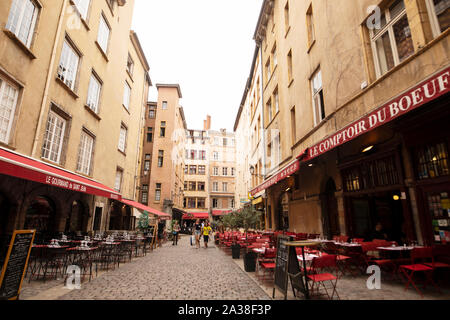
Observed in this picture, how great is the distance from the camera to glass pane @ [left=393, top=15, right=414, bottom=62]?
18.5ft

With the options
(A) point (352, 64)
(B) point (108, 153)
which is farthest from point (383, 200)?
(B) point (108, 153)

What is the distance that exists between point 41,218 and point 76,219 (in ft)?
8.17

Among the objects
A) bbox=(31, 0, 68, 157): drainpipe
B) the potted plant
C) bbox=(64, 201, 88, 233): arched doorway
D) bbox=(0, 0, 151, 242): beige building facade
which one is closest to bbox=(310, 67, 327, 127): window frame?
the potted plant

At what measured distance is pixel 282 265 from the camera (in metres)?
4.53

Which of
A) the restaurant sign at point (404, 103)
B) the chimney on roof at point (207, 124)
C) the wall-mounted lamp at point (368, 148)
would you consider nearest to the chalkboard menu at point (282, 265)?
the restaurant sign at point (404, 103)

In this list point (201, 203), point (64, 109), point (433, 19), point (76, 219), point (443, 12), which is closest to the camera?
point (443, 12)

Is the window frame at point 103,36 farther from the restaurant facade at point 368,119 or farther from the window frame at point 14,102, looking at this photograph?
the restaurant facade at point 368,119

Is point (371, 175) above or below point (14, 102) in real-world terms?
below

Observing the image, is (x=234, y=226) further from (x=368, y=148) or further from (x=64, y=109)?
(x=64, y=109)

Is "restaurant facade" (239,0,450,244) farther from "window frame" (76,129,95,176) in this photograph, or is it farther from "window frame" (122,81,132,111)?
"window frame" (122,81,132,111)

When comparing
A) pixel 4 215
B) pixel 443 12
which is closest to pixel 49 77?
pixel 4 215

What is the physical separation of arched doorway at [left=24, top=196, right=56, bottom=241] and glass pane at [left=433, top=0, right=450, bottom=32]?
12.6m

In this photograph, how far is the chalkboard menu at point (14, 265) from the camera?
3.73 m
